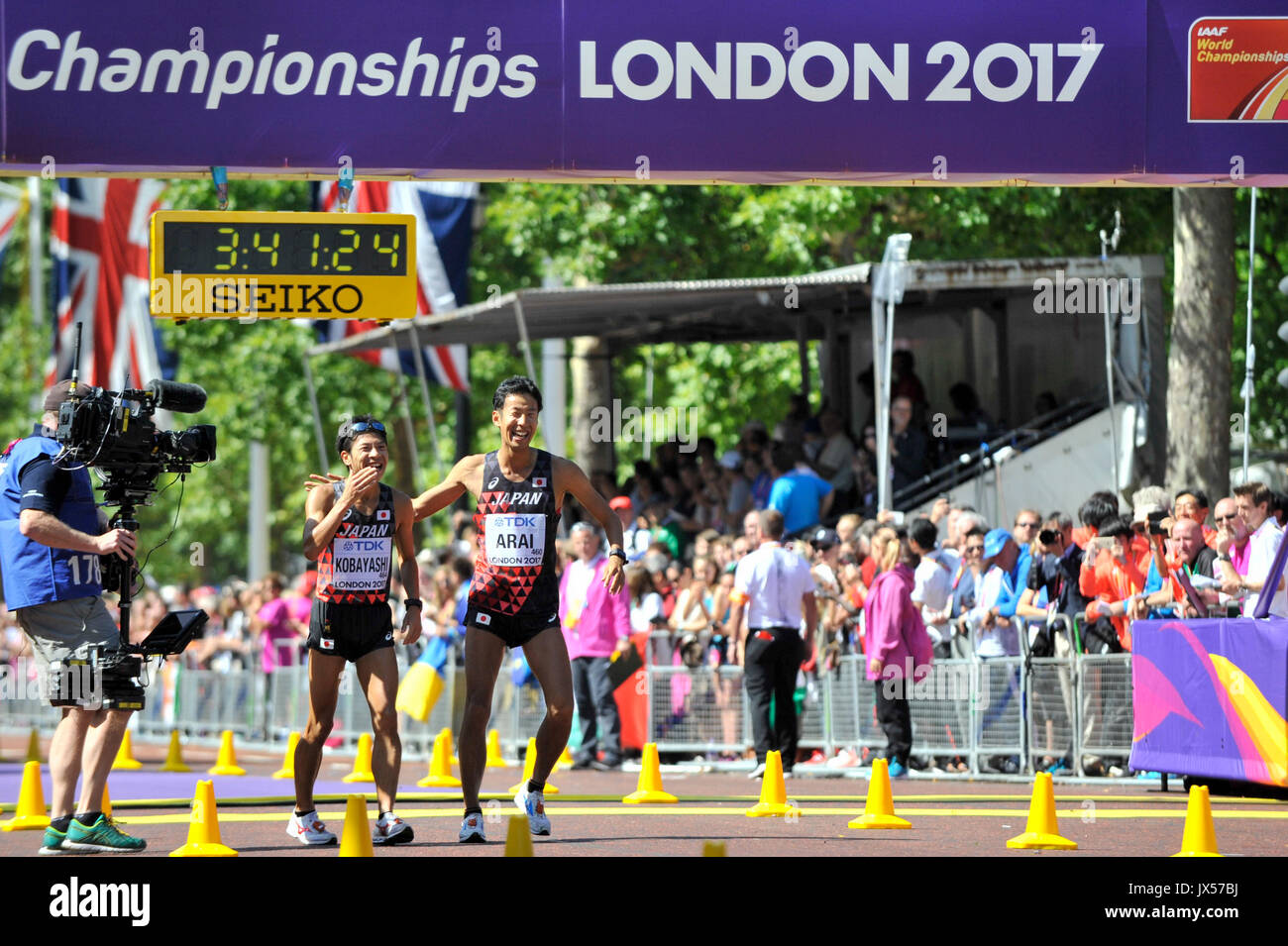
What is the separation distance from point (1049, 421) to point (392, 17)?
444 inches

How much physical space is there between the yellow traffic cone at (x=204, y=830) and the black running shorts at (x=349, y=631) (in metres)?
1.04

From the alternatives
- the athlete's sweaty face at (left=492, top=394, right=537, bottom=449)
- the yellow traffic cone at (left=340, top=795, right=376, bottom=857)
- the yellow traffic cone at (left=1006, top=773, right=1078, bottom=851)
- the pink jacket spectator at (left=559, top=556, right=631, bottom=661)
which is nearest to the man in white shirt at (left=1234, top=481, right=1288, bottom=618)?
the yellow traffic cone at (left=1006, top=773, right=1078, bottom=851)

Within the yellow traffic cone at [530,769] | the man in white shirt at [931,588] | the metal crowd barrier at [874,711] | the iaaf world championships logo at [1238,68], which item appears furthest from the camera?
the man in white shirt at [931,588]

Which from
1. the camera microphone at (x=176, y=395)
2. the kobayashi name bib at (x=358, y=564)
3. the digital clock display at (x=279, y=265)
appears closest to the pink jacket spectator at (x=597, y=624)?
the digital clock display at (x=279, y=265)

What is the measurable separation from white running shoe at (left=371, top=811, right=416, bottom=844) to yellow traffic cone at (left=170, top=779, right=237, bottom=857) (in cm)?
82

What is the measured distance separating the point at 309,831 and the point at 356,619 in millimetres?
1078

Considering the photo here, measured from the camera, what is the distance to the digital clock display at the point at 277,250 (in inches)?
456

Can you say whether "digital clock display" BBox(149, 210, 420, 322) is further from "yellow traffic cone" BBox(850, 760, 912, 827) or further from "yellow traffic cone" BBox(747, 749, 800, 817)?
"yellow traffic cone" BBox(850, 760, 912, 827)

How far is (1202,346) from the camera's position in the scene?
18.9 metres

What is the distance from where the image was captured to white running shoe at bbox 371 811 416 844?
10094mm

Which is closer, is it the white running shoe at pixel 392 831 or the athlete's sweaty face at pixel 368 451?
the white running shoe at pixel 392 831

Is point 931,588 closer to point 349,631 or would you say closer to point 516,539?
point 516,539

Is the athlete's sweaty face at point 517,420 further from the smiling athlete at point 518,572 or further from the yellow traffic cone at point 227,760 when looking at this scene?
the yellow traffic cone at point 227,760
